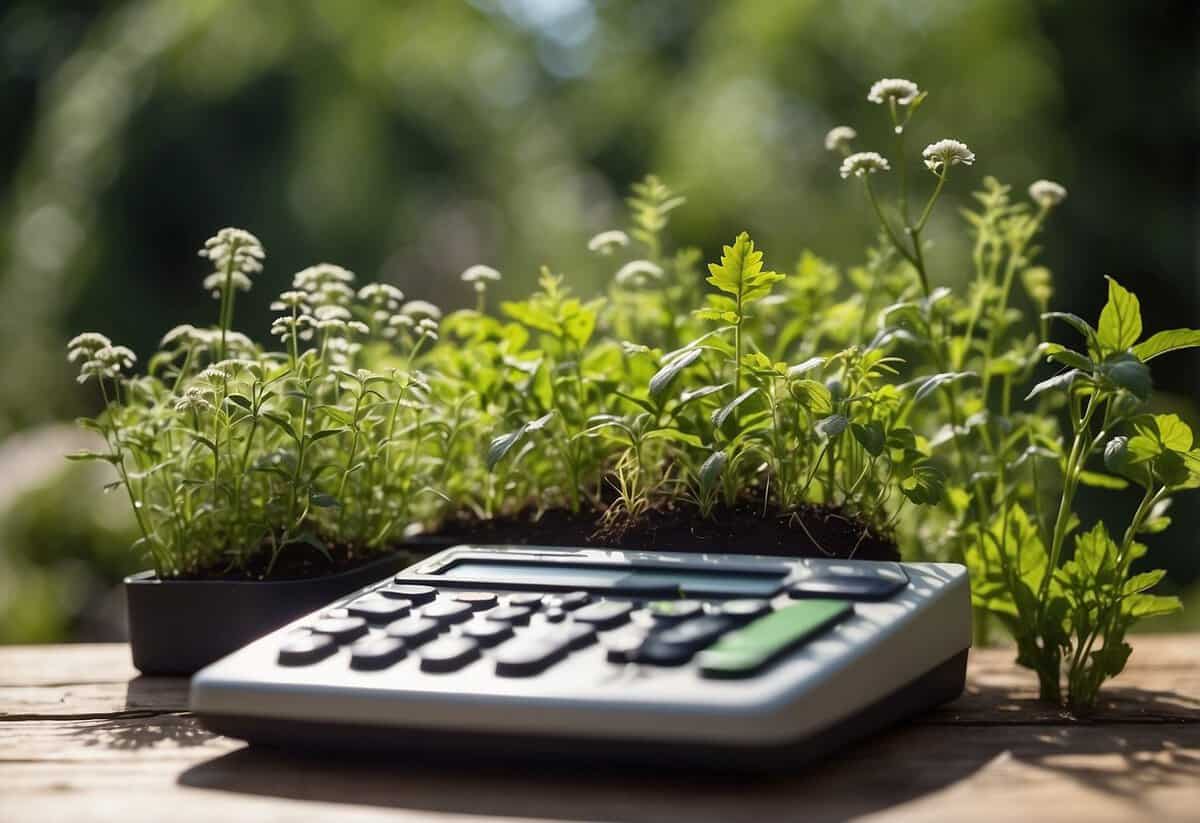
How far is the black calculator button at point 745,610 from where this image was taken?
78 cm

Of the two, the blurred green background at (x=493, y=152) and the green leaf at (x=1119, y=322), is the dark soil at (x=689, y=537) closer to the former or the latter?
the green leaf at (x=1119, y=322)

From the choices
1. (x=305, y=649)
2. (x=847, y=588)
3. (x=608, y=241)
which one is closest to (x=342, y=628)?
(x=305, y=649)

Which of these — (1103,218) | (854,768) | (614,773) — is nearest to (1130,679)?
(854,768)

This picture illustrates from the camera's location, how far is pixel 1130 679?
120 centimetres

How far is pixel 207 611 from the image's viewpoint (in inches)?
44.9

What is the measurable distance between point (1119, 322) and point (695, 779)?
1.69ft

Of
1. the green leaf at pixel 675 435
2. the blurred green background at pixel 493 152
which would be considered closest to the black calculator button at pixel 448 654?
the green leaf at pixel 675 435

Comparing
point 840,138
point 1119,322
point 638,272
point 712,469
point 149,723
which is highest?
point 840,138

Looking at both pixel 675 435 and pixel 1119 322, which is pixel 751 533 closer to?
pixel 675 435

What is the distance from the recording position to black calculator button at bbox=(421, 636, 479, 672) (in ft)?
2.44

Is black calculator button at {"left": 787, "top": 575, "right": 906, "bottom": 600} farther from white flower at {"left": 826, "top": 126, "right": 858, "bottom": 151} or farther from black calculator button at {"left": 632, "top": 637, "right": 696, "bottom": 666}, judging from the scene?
white flower at {"left": 826, "top": 126, "right": 858, "bottom": 151}

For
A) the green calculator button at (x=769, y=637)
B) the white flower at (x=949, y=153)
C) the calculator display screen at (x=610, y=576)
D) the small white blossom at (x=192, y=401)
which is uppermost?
the white flower at (x=949, y=153)

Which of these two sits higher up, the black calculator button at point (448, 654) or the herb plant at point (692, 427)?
the herb plant at point (692, 427)

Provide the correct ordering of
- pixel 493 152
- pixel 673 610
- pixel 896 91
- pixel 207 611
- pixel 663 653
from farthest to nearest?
1. pixel 493 152
2. pixel 207 611
3. pixel 896 91
4. pixel 673 610
5. pixel 663 653
